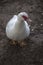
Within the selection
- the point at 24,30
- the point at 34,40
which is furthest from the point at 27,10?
the point at 24,30

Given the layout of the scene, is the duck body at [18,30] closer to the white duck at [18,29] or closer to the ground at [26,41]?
the white duck at [18,29]

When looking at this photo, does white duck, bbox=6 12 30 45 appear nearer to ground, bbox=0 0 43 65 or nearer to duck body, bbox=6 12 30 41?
duck body, bbox=6 12 30 41

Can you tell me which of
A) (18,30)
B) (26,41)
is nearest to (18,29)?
(18,30)

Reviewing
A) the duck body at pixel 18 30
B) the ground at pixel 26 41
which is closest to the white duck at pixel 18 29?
the duck body at pixel 18 30

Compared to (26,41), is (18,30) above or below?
above

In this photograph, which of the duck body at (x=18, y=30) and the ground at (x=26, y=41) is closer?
the duck body at (x=18, y=30)

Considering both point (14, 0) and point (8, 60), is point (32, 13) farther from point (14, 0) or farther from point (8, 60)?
point (8, 60)

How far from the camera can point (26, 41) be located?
83.6 inches

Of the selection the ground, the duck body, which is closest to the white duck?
the duck body

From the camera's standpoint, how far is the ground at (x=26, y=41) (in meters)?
1.95

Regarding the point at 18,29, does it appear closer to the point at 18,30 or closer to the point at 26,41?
the point at 18,30

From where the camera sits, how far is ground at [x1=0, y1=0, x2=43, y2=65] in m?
1.95

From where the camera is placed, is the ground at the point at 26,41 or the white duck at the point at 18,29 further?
the ground at the point at 26,41

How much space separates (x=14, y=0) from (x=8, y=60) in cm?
99
